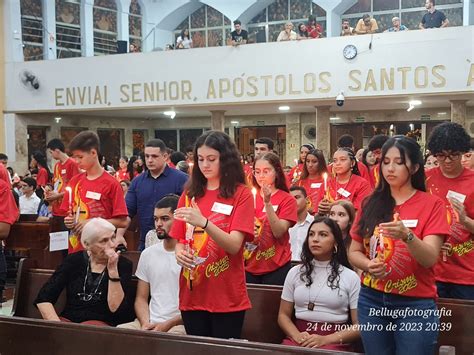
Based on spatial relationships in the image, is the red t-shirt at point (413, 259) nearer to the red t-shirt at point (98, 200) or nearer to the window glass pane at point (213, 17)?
the red t-shirt at point (98, 200)

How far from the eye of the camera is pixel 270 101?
1396cm

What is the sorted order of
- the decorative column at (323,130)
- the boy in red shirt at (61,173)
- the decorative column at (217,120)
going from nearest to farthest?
the boy in red shirt at (61,173), the decorative column at (323,130), the decorative column at (217,120)

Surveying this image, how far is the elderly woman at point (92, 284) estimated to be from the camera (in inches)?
144

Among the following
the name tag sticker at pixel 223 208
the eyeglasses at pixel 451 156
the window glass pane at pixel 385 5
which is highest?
the window glass pane at pixel 385 5

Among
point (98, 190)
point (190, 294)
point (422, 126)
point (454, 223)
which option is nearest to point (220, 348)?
point (190, 294)

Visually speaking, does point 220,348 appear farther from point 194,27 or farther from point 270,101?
point 194,27

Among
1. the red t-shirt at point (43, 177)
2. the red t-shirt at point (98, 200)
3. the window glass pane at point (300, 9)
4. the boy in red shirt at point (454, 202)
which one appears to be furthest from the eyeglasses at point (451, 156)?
the window glass pane at point (300, 9)

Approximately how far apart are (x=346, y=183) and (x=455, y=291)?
1.87 metres

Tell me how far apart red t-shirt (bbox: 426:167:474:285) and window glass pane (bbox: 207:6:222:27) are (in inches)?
703

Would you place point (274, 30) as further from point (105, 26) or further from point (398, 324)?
point (398, 324)

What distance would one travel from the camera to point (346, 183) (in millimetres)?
5223

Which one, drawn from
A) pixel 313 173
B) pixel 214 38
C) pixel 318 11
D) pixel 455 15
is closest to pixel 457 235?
pixel 313 173

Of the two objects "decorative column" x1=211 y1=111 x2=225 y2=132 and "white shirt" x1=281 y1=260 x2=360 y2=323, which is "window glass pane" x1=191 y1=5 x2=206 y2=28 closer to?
"decorative column" x1=211 y1=111 x2=225 y2=132

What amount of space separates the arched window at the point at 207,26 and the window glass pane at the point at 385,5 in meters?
4.76
